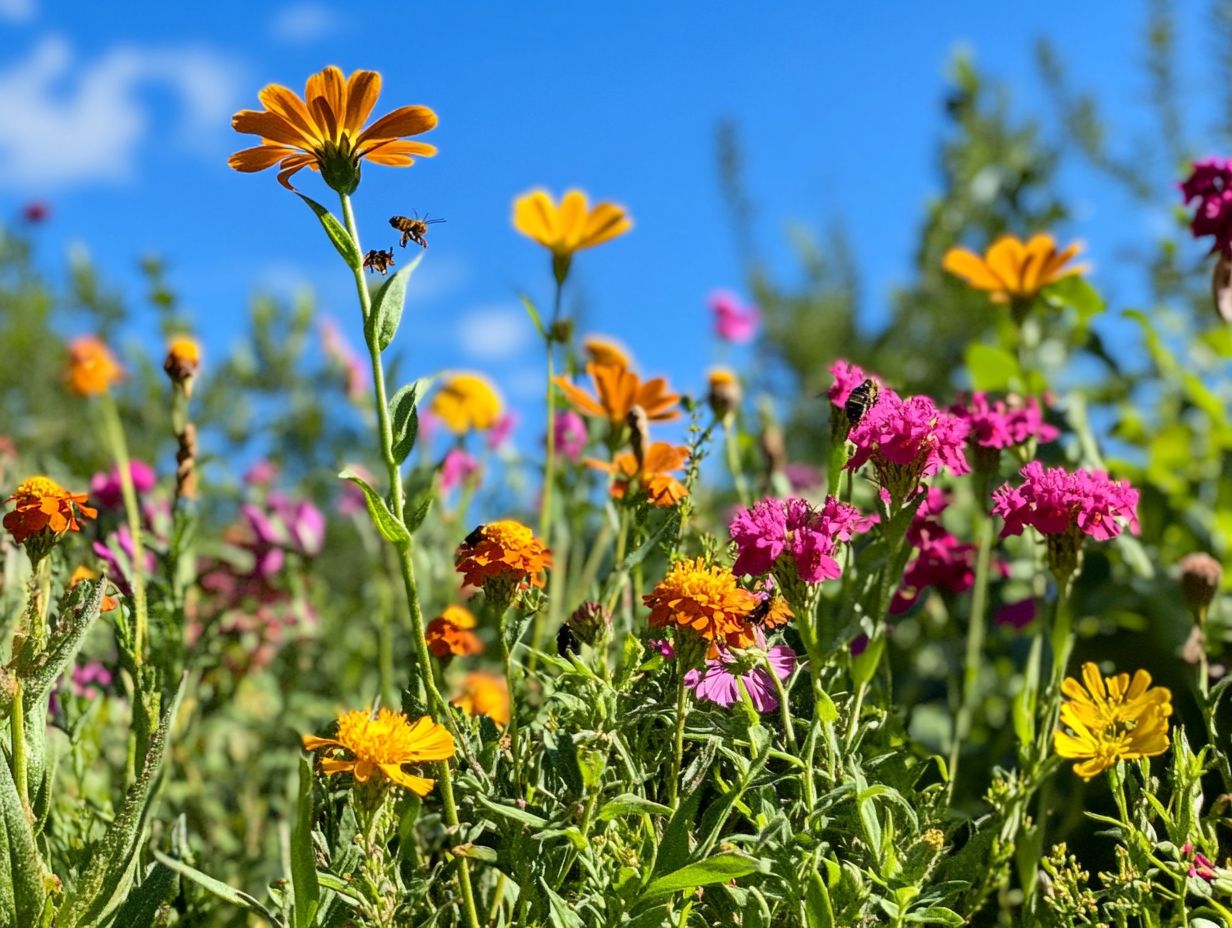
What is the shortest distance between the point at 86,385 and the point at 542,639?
2.86ft

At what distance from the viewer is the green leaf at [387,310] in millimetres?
721

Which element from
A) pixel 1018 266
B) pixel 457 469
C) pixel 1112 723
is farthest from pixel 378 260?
pixel 457 469

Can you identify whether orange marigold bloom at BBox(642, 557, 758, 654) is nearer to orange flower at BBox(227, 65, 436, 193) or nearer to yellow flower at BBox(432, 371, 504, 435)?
orange flower at BBox(227, 65, 436, 193)

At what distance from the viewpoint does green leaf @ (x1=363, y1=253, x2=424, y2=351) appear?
721 millimetres

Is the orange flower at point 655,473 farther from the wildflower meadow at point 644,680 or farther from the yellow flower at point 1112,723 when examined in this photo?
the yellow flower at point 1112,723

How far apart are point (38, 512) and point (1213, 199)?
3.69 ft

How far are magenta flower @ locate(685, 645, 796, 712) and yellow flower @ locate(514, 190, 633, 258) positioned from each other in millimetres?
567

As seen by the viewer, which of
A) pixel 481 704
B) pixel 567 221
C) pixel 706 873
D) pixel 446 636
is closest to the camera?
pixel 706 873

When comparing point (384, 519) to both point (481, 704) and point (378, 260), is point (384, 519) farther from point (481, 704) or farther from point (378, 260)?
point (481, 704)

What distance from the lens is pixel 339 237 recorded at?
28.4 inches

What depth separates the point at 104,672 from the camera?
50.1 inches

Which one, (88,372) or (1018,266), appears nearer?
(1018,266)

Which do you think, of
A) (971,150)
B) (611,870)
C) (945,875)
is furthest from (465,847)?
(971,150)

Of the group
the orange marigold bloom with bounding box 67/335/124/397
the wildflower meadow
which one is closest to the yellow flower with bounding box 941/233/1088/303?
the wildflower meadow
